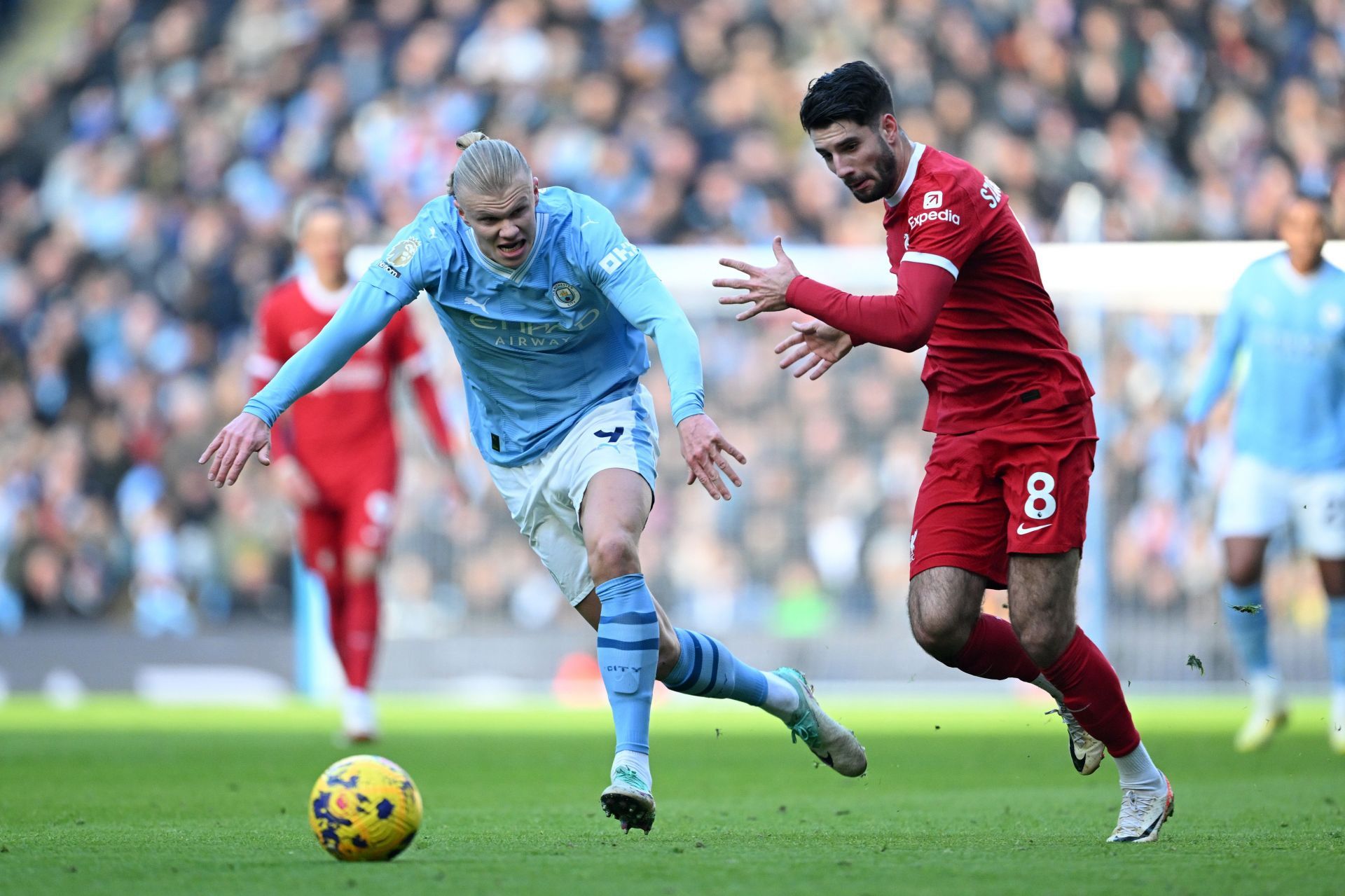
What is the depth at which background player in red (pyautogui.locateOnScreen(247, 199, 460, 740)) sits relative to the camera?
32.6ft

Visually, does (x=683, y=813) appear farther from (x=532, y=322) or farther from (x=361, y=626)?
(x=361, y=626)

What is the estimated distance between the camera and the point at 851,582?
13.6m

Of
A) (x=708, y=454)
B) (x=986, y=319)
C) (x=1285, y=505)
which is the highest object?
(x=986, y=319)

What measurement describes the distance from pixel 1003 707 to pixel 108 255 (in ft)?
33.9

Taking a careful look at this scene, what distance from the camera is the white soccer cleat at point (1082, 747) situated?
6078mm

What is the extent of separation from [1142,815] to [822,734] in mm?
1335

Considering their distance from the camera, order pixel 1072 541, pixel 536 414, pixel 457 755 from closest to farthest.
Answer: pixel 1072 541 → pixel 536 414 → pixel 457 755

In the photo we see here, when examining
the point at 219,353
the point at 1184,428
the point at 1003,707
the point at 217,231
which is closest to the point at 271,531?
the point at 219,353

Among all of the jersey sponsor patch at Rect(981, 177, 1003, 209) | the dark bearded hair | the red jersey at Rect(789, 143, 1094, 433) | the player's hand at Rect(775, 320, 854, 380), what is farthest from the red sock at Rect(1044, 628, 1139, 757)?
the dark bearded hair

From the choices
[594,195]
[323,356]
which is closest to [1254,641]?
[323,356]

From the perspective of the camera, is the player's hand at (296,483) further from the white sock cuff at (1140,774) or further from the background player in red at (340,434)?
the white sock cuff at (1140,774)

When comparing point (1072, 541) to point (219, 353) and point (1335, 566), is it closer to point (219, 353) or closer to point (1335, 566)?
point (1335, 566)

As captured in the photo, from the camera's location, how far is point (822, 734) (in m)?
6.43

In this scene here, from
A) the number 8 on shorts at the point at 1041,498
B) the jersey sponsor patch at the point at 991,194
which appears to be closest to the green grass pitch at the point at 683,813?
the number 8 on shorts at the point at 1041,498
